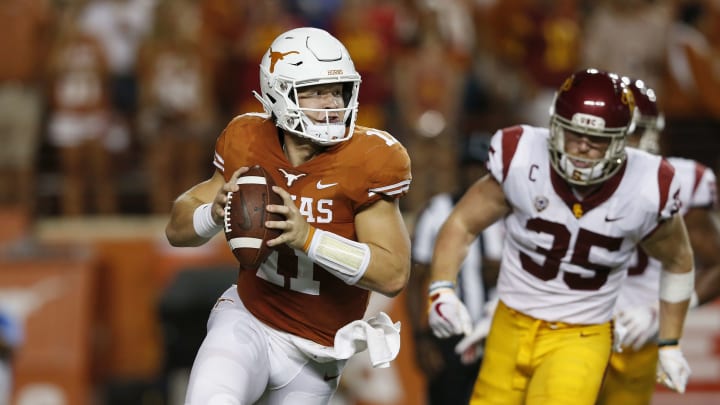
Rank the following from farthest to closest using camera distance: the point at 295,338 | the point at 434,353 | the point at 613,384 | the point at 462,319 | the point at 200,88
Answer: the point at 200,88, the point at 434,353, the point at 613,384, the point at 462,319, the point at 295,338

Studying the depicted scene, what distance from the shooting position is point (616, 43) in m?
8.36

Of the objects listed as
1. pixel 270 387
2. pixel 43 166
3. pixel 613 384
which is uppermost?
pixel 270 387

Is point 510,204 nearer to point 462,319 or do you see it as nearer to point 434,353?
point 462,319

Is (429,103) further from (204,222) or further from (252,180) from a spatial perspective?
(252,180)

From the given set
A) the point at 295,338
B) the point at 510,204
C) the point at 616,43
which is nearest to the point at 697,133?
the point at 616,43

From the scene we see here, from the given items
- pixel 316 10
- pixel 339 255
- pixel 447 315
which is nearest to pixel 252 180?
pixel 339 255

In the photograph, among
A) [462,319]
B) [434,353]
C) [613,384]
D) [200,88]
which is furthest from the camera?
[200,88]

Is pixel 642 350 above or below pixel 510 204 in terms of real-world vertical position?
below

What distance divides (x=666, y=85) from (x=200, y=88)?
3.19 meters

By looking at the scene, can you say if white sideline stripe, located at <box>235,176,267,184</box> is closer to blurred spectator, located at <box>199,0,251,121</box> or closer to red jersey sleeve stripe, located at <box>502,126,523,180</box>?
red jersey sleeve stripe, located at <box>502,126,523,180</box>

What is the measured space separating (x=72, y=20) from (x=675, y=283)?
5219 mm

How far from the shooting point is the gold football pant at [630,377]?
4.84 meters

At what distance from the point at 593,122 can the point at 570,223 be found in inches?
14.2

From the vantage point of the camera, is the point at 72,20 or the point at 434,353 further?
the point at 72,20
